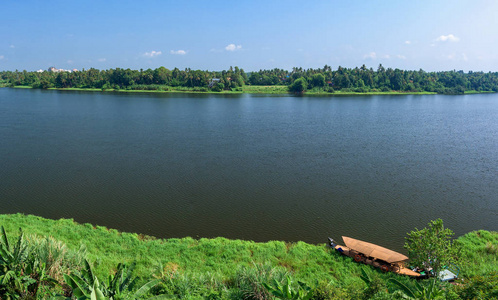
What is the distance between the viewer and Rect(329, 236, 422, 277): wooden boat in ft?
50.8

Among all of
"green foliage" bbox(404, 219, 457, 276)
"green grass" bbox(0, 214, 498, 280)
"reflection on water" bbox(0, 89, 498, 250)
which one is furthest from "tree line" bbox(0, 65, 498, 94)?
"green foliage" bbox(404, 219, 457, 276)

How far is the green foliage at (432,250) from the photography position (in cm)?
1398

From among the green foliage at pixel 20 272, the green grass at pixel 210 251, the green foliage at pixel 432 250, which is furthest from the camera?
the green grass at pixel 210 251

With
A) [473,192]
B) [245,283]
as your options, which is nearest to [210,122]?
[473,192]

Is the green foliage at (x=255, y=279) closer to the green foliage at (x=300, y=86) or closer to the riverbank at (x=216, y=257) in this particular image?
the riverbank at (x=216, y=257)

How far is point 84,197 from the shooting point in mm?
24062

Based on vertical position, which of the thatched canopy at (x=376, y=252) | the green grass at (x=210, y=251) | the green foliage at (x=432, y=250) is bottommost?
the green grass at (x=210, y=251)

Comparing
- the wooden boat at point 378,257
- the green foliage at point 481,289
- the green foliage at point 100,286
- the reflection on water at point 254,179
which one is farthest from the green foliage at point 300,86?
A: the green foliage at point 100,286

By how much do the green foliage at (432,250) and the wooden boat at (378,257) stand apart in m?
0.83

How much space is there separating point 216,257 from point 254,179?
1230 cm

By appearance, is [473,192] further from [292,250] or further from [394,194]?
[292,250]

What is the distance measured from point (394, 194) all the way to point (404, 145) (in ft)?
63.9

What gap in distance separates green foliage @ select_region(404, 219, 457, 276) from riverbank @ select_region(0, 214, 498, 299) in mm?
1269

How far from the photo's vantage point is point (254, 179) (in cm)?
2827
